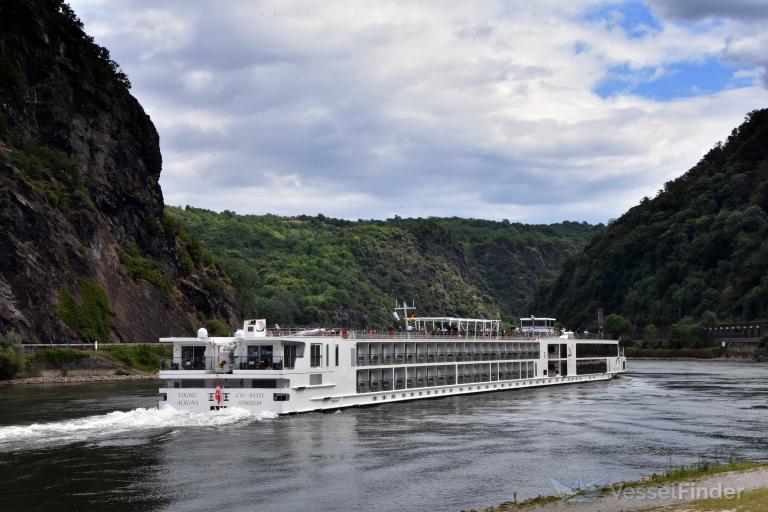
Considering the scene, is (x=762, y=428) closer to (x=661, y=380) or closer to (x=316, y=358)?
(x=316, y=358)

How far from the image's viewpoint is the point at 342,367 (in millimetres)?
62625

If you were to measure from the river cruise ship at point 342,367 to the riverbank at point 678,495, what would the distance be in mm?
27840

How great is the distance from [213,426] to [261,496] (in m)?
17.9

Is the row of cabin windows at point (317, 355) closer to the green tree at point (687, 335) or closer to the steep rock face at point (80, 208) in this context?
the steep rock face at point (80, 208)

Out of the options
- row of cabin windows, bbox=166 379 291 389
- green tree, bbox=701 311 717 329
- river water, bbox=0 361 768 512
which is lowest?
river water, bbox=0 361 768 512

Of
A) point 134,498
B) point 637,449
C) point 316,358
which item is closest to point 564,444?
point 637,449

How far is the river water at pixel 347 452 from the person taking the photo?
34.3 meters

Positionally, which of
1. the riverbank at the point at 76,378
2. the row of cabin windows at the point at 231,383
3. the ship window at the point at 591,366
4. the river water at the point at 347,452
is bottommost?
the river water at the point at 347,452

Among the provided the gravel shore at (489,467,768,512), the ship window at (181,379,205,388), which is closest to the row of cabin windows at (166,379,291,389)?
Result: the ship window at (181,379,205,388)

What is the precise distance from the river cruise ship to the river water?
1.42m

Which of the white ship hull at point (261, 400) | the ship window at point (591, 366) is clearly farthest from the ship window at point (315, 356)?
the ship window at point (591, 366)

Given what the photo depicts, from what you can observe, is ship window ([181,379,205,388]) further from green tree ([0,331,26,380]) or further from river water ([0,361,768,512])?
green tree ([0,331,26,380])

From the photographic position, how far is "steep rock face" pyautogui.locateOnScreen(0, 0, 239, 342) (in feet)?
354

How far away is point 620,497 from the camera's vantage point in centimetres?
2797
